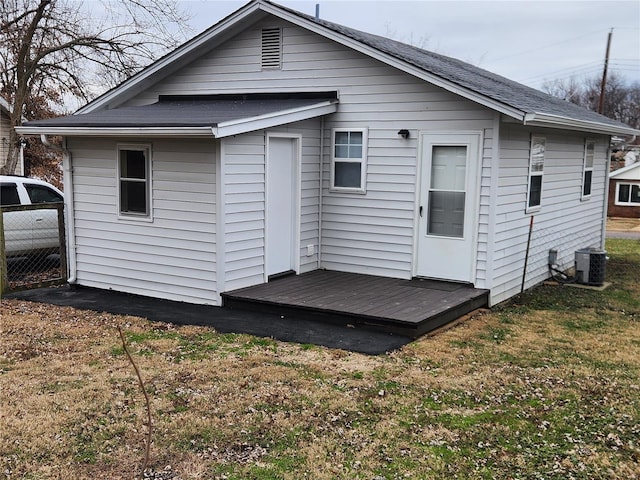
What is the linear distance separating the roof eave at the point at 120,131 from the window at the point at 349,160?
2.73m

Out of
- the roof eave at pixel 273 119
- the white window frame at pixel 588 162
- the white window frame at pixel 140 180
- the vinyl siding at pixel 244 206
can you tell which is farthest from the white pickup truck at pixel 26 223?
the white window frame at pixel 588 162

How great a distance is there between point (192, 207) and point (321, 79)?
9.57 ft

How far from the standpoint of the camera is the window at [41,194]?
1130cm

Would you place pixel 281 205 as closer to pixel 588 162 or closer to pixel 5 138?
pixel 588 162

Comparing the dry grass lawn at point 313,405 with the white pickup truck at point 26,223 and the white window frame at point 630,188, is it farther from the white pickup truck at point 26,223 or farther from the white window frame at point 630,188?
the white window frame at point 630,188

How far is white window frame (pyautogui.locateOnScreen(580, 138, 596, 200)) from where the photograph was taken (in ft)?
42.5

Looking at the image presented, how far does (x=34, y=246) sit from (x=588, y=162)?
10.4 metres

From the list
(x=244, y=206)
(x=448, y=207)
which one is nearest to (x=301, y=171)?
(x=244, y=206)

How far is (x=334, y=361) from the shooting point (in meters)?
6.48

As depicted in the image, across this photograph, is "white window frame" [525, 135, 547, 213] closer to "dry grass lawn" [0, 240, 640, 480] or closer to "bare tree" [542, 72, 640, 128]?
"dry grass lawn" [0, 240, 640, 480]

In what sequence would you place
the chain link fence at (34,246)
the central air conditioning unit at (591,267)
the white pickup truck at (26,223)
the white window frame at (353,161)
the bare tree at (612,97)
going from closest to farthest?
the white window frame at (353,161)
the chain link fence at (34,246)
the white pickup truck at (26,223)
the central air conditioning unit at (591,267)
the bare tree at (612,97)

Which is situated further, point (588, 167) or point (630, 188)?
point (630, 188)

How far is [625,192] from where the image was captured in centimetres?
2834

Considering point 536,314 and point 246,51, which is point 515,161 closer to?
point 536,314
